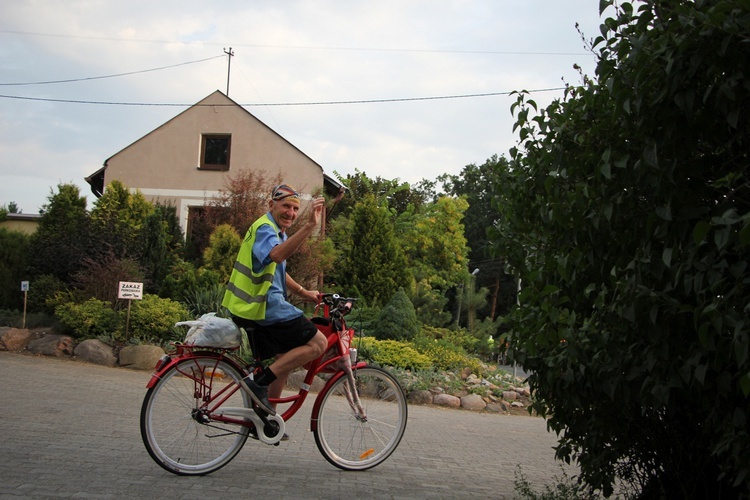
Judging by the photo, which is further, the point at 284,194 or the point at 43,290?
the point at 43,290

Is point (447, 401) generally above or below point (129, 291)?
below

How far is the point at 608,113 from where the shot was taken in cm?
357

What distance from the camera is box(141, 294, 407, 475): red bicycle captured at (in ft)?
16.7

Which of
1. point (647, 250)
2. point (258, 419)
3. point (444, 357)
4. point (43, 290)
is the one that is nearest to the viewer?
point (647, 250)

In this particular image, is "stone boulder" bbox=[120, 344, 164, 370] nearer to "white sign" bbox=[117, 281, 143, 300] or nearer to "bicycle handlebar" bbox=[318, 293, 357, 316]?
"white sign" bbox=[117, 281, 143, 300]

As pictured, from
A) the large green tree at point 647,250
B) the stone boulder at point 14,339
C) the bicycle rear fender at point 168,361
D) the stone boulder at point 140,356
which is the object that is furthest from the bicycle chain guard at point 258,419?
the stone boulder at point 14,339

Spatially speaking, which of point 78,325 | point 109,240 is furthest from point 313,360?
point 109,240

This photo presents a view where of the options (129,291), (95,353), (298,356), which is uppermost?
(129,291)

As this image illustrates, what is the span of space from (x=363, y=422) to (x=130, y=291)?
8781 millimetres

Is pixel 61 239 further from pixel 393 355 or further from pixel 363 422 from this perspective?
pixel 363 422

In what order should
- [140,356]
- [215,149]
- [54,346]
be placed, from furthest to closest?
[215,149]
[54,346]
[140,356]

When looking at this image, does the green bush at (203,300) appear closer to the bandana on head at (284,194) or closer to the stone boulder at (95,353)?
the stone boulder at (95,353)

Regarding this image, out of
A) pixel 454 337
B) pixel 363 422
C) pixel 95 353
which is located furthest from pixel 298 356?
pixel 454 337

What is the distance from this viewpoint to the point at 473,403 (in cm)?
1252
